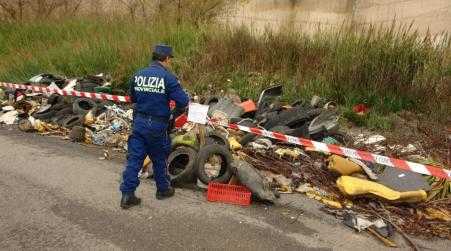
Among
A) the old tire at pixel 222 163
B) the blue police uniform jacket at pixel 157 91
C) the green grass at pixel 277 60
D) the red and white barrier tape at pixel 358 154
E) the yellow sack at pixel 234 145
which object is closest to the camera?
the blue police uniform jacket at pixel 157 91

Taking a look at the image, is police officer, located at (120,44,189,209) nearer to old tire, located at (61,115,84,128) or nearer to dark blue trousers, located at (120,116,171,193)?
dark blue trousers, located at (120,116,171,193)

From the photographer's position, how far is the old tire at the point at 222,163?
6.69m

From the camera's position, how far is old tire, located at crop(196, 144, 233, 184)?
669cm

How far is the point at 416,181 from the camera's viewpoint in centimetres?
664

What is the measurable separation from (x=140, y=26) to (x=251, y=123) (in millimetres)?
6961

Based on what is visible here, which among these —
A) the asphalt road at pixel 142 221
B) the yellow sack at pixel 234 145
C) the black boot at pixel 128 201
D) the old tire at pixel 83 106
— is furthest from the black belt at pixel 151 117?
the old tire at pixel 83 106

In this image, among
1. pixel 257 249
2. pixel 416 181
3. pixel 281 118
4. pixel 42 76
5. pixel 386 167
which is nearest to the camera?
pixel 257 249

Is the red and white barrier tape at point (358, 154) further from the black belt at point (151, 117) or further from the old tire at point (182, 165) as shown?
the black belt at point (151, 117)

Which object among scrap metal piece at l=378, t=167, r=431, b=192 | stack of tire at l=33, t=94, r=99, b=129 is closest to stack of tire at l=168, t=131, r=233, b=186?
scrap metal piece at l=378, t=167, r=431, b=192

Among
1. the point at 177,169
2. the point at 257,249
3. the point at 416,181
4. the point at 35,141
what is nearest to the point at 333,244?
the point at 257,249

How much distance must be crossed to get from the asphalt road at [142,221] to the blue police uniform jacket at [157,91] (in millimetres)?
1180

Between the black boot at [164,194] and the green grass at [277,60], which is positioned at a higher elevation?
the green grass at [277,60]

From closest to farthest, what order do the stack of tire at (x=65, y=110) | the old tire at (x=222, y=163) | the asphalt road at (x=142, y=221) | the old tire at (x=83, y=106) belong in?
the asphalt road at (x=142, y=221) < the old tire at (x=222, y=163) < the stack of tire at (x=65, y=110) < the old tire at (x=83, y=106)

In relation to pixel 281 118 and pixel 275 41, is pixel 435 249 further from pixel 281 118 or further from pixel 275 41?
pixel 275 41
